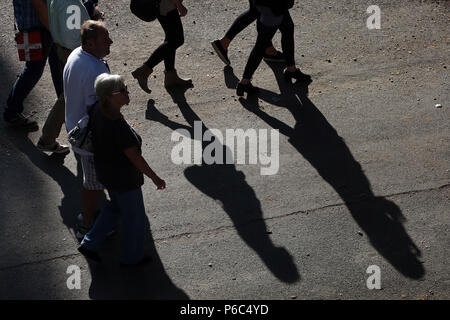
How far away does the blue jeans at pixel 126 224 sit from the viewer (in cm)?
544

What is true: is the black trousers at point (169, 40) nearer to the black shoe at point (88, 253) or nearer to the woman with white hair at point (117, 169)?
the woman with white hair at point (117, 169)

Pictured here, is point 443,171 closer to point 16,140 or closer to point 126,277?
point 126,277

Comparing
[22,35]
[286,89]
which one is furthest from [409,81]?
[22,35]

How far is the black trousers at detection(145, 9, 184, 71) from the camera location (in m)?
7.66

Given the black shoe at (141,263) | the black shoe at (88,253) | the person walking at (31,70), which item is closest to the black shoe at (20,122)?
the person walking at (31,70)

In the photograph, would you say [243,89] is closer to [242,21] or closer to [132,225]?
[242,21]

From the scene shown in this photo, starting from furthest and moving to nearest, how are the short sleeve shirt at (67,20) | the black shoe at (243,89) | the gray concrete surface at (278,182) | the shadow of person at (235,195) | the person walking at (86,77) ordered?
the black shoe at (243,89), the short sleeve shirt at (67,20), the shadow of person at (235,195), the gray concrete surface at (278,182), the person walking at (86,77)

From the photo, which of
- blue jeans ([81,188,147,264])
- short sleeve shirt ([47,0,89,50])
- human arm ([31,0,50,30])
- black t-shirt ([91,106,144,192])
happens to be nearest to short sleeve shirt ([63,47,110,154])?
black t-shirt ([91,106,144,192])

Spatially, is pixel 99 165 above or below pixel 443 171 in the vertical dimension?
above

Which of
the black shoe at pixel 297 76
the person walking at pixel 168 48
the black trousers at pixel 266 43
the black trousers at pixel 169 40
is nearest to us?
the person walking at pixel 168 48

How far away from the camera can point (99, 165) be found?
5.31 metres

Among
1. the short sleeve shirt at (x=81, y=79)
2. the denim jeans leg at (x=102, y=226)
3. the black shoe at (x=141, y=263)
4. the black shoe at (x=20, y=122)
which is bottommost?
the black shoe at (x=141, y=263)

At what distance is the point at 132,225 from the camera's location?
554 cm
